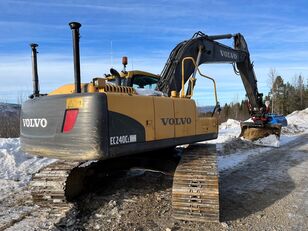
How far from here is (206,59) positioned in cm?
812

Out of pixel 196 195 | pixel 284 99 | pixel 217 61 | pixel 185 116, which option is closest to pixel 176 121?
pixel 185 116

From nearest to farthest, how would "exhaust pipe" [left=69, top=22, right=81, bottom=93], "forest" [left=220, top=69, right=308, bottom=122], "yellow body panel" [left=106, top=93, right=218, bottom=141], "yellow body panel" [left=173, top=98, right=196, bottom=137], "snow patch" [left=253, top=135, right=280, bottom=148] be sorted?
"exhaust pipe" [left=69, top=22, right=81, bottom=93] < "yellow body panel" [left=106, top=93, right=218, bottom=141] < "yellow body panel" [left=173, top=98, right=196, bottom=137] < "snow patch" [left=253, top=135, right=280, bottom=148] < "forest" [left=220, top=69, right=308, bottom=122]

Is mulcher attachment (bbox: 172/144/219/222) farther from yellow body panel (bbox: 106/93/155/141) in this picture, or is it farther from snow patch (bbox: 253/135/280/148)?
snow patch (bbox: 253/135/280/148)

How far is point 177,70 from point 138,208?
2865mm

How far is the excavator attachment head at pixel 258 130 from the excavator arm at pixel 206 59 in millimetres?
1212

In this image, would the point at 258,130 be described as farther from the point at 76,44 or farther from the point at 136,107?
the point at 76,44

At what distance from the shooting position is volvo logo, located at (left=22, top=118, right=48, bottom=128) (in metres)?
4.62

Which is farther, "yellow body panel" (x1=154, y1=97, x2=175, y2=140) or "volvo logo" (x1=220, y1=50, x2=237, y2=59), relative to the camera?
"volvo logo" (x1=220, y1=50, x2=237, y2=59)

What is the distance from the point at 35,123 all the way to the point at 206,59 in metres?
4.55

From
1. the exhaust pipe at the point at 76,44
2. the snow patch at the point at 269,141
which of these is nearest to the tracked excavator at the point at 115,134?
the exhaust pipe at the point at 76,44

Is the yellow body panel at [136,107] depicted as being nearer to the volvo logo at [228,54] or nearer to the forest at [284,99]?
the volvo logo at [228,54]

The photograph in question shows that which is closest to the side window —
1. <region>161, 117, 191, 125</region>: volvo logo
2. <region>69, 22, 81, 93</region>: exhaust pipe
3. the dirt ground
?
<region>161, 117, 191, 125</region>: volvo logo

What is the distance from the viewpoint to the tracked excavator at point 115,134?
13.9 ft

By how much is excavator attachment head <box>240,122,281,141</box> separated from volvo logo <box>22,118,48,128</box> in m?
10.0
